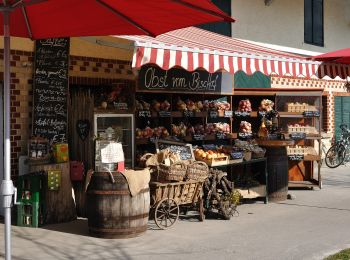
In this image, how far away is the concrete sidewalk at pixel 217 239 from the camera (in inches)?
257

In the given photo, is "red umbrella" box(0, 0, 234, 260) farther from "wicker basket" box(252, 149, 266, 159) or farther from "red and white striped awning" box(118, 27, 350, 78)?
"wicker basket" box(252, 149, 266, 159)

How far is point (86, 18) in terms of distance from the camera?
588 cm

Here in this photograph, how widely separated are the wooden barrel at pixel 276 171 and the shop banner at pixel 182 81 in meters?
1.67

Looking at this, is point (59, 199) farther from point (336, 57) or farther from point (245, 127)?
point (336, 57)

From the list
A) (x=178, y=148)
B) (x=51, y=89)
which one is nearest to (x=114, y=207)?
(x=178, y=148)

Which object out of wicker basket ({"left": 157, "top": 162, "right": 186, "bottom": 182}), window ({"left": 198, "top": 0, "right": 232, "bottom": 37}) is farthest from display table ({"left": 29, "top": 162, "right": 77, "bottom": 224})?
window ({"left": 198, "top": 0, "right": 232, "bottom": 37})

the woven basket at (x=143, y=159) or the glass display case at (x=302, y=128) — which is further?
the glass display case at (x=302, y=128)

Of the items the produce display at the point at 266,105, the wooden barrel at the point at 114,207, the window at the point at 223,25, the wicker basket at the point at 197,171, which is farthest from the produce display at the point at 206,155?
the window at the point at 223,25

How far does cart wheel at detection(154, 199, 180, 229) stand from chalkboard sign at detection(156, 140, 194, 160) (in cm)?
113

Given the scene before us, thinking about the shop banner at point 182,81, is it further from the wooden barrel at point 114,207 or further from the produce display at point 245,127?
the wooden barrel at point 114,207

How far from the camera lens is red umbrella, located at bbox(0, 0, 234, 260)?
15.0 feet

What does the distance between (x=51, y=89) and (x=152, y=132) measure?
1892mm

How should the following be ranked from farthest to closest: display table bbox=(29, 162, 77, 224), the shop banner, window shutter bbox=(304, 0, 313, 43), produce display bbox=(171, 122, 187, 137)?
1. window shutter bbox=(304, 0, 313, 43)
2. produce display bbox=(171, 122, 187, 137)
3. the shop banner
4. display table bbox=(29, 162, 77, 224)

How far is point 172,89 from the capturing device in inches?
393
